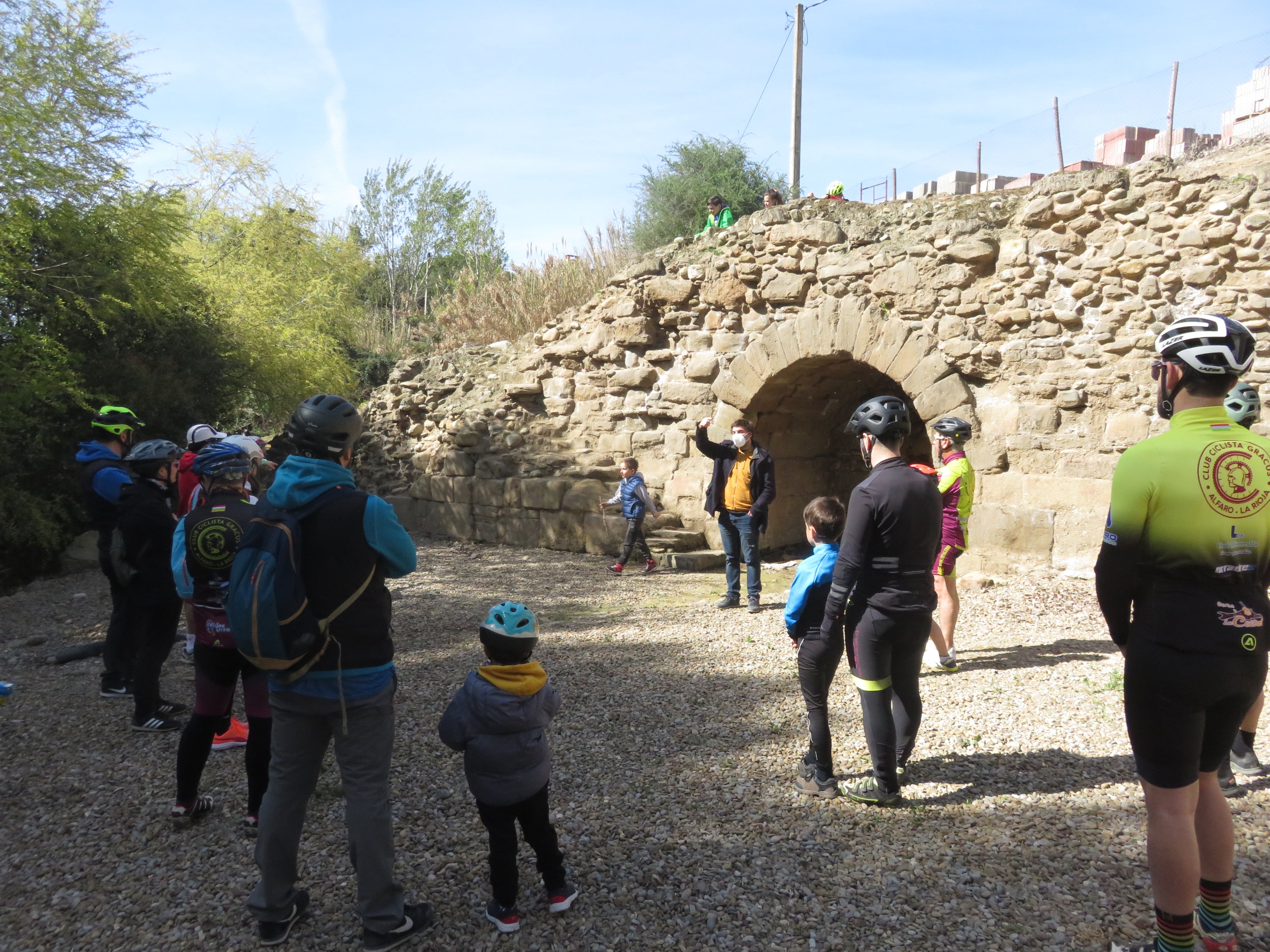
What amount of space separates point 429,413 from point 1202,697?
39.1ft

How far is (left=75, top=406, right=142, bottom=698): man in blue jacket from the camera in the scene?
5117 mm

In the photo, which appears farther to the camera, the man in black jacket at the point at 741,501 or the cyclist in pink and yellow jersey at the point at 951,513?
the man in black jacket at the point at 741,501

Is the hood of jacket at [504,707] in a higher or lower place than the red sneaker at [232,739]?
higher

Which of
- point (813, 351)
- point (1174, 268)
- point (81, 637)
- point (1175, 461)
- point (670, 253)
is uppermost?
point (670, 253)

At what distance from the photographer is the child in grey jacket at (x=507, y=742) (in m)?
2.74

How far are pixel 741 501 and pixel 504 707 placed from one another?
5239 millimetres

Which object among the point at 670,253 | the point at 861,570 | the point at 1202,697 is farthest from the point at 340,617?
the point at 670,253

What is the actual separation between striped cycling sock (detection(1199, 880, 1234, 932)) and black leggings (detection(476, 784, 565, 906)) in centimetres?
198

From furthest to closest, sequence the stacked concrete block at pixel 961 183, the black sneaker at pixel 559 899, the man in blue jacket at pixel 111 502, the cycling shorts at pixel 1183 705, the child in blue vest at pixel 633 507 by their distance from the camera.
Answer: the stacked concrete block at pixel 961 183
the child in blue vest at pixel 633 507
the man in blue jacket at pixel 111 502
the black sneaker at pixel 559 899
the cycling shorts at pixel 1183 705

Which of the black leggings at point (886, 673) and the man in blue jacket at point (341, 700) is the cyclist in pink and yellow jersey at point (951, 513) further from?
the man in blue jacket at point (341, 700)

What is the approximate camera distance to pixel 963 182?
2034 centimetres

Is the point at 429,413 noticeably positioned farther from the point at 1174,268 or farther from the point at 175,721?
the point at 1174,268

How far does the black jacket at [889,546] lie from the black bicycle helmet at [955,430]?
2.17 metres

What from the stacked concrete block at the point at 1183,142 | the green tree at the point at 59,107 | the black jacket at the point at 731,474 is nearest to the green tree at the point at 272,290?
the green tree at the point at 59,107
